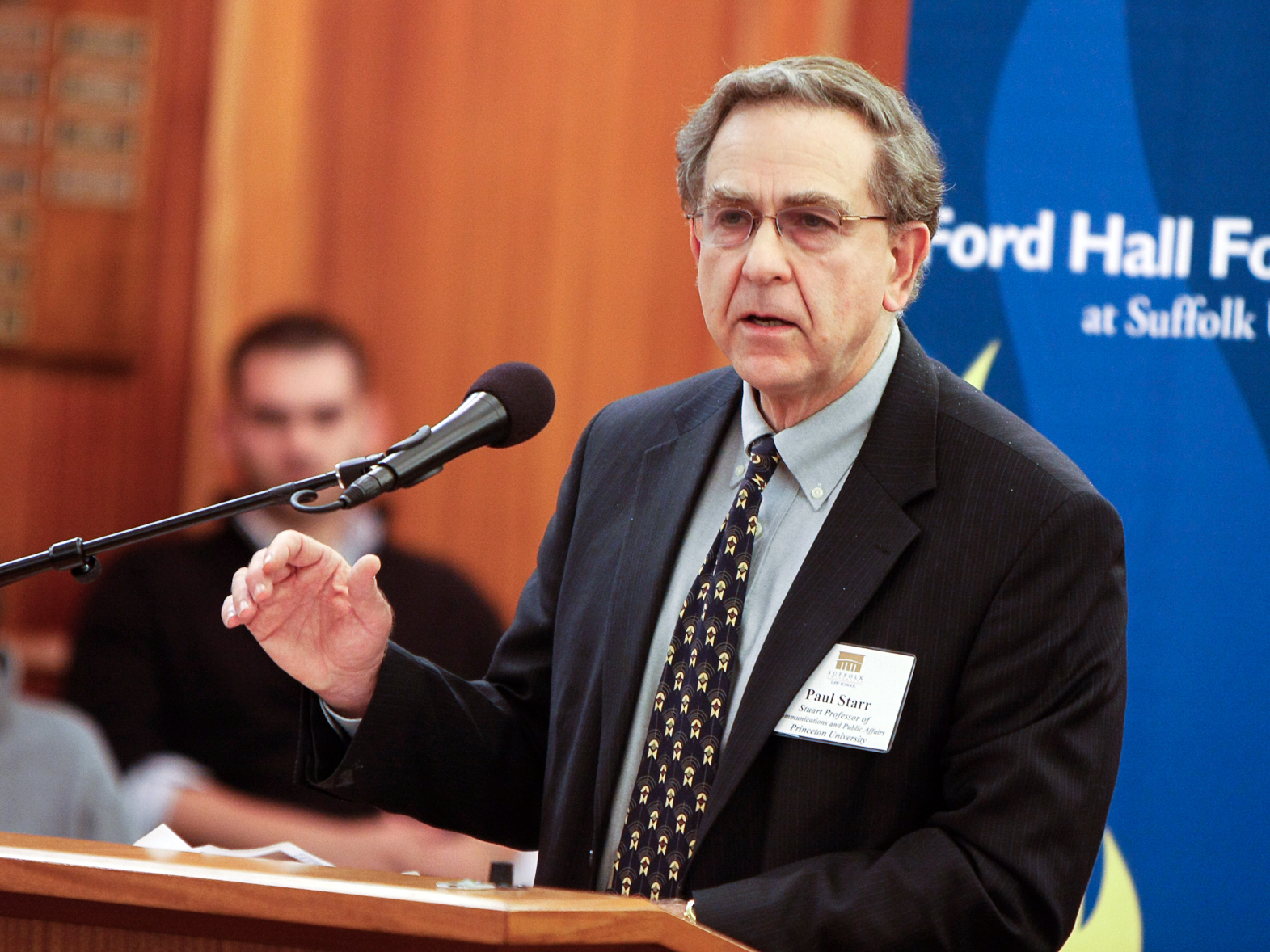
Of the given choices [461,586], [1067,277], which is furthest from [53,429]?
[1067,277]

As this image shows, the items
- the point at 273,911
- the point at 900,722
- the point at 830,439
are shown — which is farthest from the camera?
the point at 830,439

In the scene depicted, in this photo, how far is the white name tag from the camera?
4.98 feet

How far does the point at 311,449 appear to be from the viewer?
3459mm

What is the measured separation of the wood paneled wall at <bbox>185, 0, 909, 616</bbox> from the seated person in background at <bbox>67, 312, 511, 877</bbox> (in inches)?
3.4

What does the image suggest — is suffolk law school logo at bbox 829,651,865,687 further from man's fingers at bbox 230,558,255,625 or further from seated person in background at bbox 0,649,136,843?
seated person in background at bbox 0,649,136,843

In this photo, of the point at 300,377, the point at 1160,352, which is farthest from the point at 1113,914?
the point at 300,377

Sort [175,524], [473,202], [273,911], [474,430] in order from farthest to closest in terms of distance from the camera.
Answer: [473,202]
[474,430]
[175,524]
[273,911]

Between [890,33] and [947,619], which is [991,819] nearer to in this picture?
[947,619]

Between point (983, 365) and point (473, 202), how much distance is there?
4.40 feet

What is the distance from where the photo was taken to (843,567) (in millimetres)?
1604

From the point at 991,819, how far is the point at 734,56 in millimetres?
2312

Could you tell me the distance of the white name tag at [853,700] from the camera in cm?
152

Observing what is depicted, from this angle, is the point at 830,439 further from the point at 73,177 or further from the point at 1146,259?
the point at 73,177

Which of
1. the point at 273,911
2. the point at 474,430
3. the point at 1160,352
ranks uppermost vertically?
the point at 1160,352
